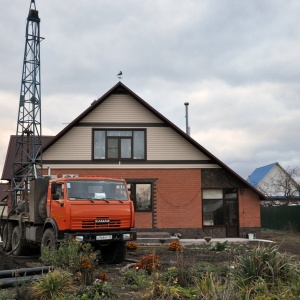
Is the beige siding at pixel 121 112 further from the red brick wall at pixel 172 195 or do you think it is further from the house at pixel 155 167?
the red brick wall at pixel 172 195

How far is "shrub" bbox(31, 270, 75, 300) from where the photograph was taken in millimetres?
7551

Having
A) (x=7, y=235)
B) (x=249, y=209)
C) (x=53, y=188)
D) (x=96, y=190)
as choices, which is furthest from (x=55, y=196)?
(x=249, y=209)

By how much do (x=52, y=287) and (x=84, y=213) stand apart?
15.3 ft

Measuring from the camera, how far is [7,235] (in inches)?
676

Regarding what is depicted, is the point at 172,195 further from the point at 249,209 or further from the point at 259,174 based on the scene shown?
the point at 259,174

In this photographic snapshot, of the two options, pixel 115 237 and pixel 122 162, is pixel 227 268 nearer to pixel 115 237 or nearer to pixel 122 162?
pixel 115 237

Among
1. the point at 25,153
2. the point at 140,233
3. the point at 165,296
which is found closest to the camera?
the point at 165,296

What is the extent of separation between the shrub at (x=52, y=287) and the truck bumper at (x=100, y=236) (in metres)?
3.88

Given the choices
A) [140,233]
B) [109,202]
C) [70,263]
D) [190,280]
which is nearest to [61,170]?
[140,233]

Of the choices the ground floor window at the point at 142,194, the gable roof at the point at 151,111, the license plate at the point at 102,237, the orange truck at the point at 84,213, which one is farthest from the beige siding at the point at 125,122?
the license plate at the point at 102,237

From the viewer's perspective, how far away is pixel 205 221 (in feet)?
75.5

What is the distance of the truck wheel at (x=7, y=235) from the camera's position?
1698 cm

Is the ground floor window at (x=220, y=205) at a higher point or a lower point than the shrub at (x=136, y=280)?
higher

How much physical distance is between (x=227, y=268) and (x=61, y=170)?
14.7 meters
